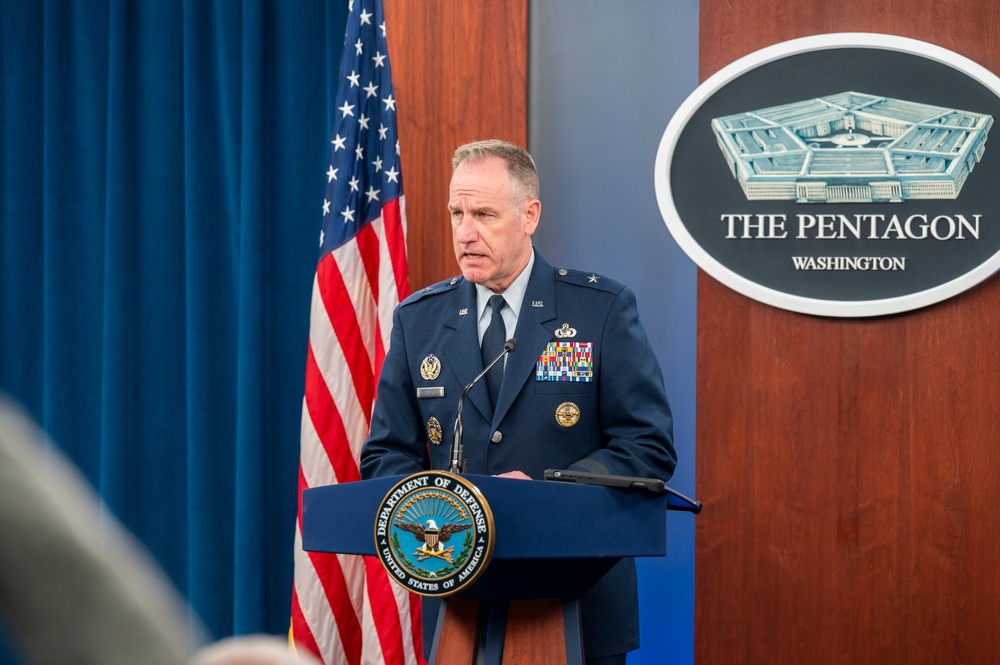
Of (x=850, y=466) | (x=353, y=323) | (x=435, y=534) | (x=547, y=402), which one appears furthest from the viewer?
(x=353, y=323)

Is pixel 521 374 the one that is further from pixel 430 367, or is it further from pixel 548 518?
pixel 548 518

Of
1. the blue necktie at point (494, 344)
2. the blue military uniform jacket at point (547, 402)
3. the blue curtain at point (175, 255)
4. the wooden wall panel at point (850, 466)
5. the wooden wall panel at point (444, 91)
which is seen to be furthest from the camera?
the blue curtain at point (175, 255)

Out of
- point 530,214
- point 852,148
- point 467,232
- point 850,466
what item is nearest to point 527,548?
point 467,232

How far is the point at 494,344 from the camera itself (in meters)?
2.46

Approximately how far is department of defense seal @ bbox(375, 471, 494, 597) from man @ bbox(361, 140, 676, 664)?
45 centimetres

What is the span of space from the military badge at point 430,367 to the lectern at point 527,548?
504 millimetres

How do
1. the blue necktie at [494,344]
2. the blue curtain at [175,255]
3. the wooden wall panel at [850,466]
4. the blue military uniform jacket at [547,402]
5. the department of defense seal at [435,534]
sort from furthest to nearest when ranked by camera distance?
the blue curtain at [175,255]
the wooden wall panel at [850,466]
the blue necktie at [494,344]
the blue military uniform jacket at [547,402]
the department of defense seal at [435,534]

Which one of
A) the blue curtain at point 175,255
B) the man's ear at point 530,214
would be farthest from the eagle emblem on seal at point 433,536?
the blue curtain at point 175,255

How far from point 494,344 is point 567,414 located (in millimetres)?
231

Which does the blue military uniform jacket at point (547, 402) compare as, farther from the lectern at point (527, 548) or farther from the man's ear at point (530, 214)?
the lectern at point (527, 548)

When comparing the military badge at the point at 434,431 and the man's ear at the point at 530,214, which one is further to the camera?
the man's ear at the point at 530,214

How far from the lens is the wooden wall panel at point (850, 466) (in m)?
3.11

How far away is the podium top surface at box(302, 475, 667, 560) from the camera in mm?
1822

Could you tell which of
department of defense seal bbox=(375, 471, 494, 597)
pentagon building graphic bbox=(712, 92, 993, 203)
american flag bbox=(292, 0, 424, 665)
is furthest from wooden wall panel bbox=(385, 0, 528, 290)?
department of defense seal bbox=(375, 471, 494, 597)
